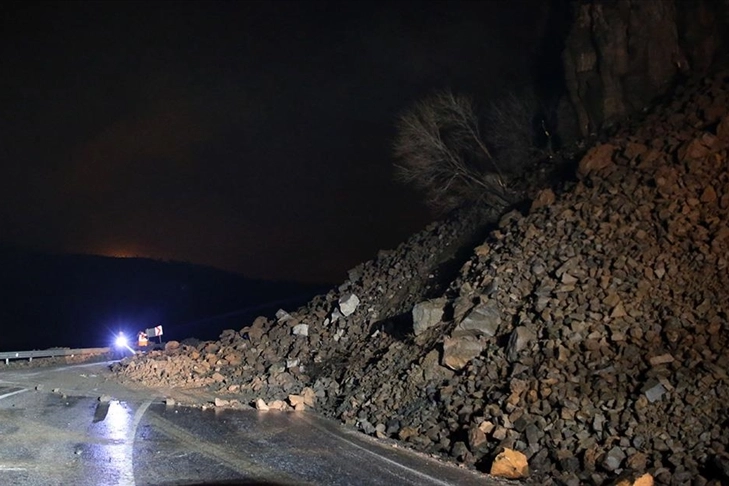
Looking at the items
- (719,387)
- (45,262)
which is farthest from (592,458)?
(45,262)

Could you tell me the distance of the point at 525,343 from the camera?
1153 cm

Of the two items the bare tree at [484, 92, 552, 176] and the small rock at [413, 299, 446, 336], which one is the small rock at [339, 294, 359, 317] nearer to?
the small rock at [413, 299, 446, 336]

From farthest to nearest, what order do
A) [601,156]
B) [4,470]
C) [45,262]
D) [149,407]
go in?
[45,262], [601,156], [149,407], [4,470]

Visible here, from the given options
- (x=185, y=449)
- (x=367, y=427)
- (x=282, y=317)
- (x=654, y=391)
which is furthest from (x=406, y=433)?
(x=282, y=317)

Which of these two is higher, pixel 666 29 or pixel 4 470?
pixel 666 29

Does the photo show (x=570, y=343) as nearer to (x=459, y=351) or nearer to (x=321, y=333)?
(x=459, y=351)

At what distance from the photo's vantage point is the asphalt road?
755 cm

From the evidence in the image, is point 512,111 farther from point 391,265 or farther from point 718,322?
point 718,322

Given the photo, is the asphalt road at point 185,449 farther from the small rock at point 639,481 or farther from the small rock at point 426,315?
the small rock at point 426,315

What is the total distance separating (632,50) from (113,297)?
90.8 m

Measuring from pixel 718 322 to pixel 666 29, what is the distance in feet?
45.8

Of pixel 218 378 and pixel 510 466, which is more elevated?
pixel 218 378

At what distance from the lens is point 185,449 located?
29.2 feet

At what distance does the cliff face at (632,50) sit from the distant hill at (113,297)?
38920mm
